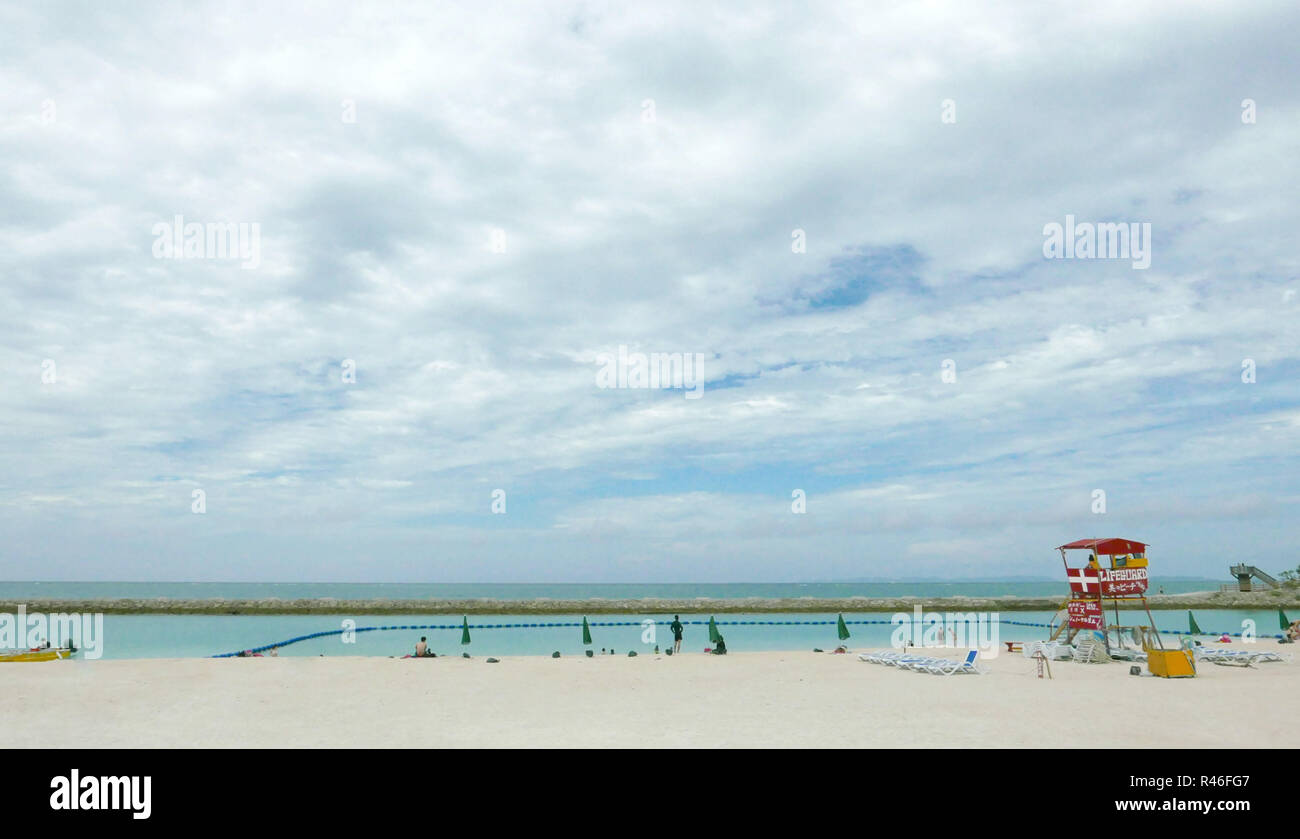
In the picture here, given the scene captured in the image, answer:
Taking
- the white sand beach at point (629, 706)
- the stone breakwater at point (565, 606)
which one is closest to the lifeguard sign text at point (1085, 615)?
the white sand beach at point (629, 706)

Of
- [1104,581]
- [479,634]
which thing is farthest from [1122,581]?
[479,634]

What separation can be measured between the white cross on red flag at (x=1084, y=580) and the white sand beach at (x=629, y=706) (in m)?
3.29

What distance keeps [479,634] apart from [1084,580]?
35193 mm

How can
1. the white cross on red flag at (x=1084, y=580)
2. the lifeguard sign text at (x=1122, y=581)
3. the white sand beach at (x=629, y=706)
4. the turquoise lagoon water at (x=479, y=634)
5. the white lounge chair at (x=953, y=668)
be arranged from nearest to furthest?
1. the white sand beach at (x=629, y=706)
2. the white lounge chair at (x=953, y=668)
3. the lifeguard sign text at (x=1122, y=581)
4. the white cross on red flag at (x=1084, y=580)
5. the turquoise lagoon water at (x=479, y=634)

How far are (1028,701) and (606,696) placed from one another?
864 centimetres

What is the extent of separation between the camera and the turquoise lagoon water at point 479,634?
37219 millimetres

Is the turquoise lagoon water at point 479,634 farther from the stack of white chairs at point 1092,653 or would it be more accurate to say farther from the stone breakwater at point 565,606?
the stack of white chairs at point 1092,653

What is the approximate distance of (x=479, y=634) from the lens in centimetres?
4972

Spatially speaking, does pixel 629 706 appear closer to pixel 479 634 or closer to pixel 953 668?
pixel 953 668

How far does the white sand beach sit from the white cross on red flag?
3286mm

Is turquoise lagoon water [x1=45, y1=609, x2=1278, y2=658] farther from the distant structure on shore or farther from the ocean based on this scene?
the distant structure on shore

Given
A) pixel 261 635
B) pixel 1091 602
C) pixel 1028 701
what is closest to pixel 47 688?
pixel 1028 701

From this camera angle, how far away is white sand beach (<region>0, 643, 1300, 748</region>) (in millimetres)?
12438

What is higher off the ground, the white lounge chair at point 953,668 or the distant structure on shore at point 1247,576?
the white lounge chair at point 953,668
